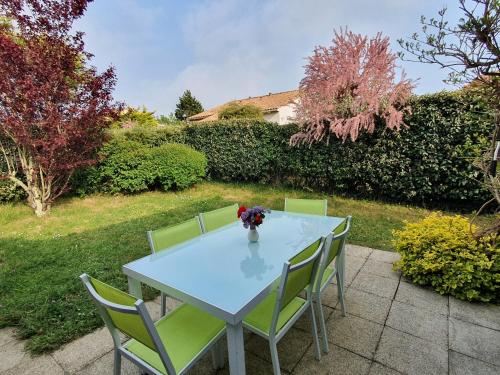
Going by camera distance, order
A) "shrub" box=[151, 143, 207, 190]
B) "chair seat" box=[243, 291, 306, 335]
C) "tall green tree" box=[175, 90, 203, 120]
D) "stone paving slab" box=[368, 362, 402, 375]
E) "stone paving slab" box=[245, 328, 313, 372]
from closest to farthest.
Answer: "chair seat" box=[243, 291, 306, 335], "stone paving slab" box=[368, 362, 402, 375], "stone paving slab" box=[245, 328, 313, 372], "shrub" box=[151, 143, 207, 190], "tall green tree" box=[175, 90, 203, 120]

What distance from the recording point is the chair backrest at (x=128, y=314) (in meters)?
1.04

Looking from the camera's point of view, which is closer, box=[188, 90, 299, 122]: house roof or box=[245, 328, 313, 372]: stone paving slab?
box=[245, 328, 313, 372]: stone paving slab

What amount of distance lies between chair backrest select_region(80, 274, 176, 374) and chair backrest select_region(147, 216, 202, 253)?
0.63 metres

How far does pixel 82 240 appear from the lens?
421 centimetres

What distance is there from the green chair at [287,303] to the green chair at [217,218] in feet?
3.16

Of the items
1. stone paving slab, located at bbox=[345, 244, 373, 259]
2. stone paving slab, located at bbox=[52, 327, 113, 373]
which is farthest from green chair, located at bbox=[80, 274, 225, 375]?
stone paving slab, located at bbox=[345, 244, 373, 259]

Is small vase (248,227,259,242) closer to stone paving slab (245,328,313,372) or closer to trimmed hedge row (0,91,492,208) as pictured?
stone paving slab (245,328,313,372)

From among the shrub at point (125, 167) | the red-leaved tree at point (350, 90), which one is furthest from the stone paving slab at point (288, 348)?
the shrub at point (125, 167)

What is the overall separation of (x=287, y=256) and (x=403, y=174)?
4802 mm

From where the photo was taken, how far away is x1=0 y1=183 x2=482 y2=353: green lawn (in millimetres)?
2303

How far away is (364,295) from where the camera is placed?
8.40 ft

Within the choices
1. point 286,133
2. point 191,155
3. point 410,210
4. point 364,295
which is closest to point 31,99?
point 191,155

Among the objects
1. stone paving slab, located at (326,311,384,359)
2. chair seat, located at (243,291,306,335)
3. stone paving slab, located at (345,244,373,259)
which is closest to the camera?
chair seat, located at (243,291,306,335)

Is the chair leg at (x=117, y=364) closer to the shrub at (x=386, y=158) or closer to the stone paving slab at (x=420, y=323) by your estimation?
the stone paving slab at (x=420, y=323)
